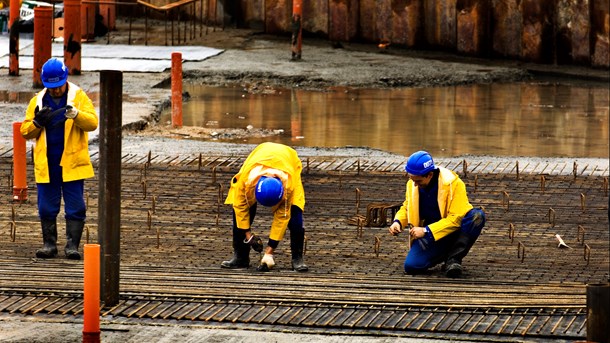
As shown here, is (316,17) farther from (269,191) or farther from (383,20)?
(269,191)

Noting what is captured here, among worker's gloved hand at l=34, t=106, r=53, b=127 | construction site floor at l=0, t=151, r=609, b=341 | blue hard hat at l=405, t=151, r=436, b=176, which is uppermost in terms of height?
worker's gloved hand at l=34, t=106, r=53, b=127

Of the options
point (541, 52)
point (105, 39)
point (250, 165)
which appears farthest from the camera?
point (105, 39)

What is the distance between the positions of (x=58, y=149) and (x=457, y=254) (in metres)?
3.26

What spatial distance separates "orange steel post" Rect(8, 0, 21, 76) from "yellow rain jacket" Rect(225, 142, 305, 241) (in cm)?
1266

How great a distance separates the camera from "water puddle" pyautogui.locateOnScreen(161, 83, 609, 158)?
19.2 meters

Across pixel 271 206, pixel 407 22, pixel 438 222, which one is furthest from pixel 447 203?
pixel 407 22

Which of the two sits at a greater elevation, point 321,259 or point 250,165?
point 250,165

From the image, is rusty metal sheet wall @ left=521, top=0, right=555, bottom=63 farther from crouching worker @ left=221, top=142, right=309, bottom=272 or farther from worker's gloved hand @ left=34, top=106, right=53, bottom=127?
worker's gloved hand @ left=34, top=106, right=53, bottom=127

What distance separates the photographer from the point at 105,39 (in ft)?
93.3

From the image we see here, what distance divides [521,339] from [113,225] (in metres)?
2.86

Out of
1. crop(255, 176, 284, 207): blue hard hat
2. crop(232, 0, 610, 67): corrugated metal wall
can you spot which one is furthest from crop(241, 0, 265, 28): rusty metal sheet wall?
crop(255, 176, 284, 207): blue hard hat

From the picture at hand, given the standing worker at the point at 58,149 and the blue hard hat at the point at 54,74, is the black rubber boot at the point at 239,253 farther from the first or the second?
the blue hard hat at the point at 54,74

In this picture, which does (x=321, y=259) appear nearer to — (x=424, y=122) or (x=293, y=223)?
(x=293, y=223)

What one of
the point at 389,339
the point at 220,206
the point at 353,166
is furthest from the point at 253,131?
the point at 389,339
